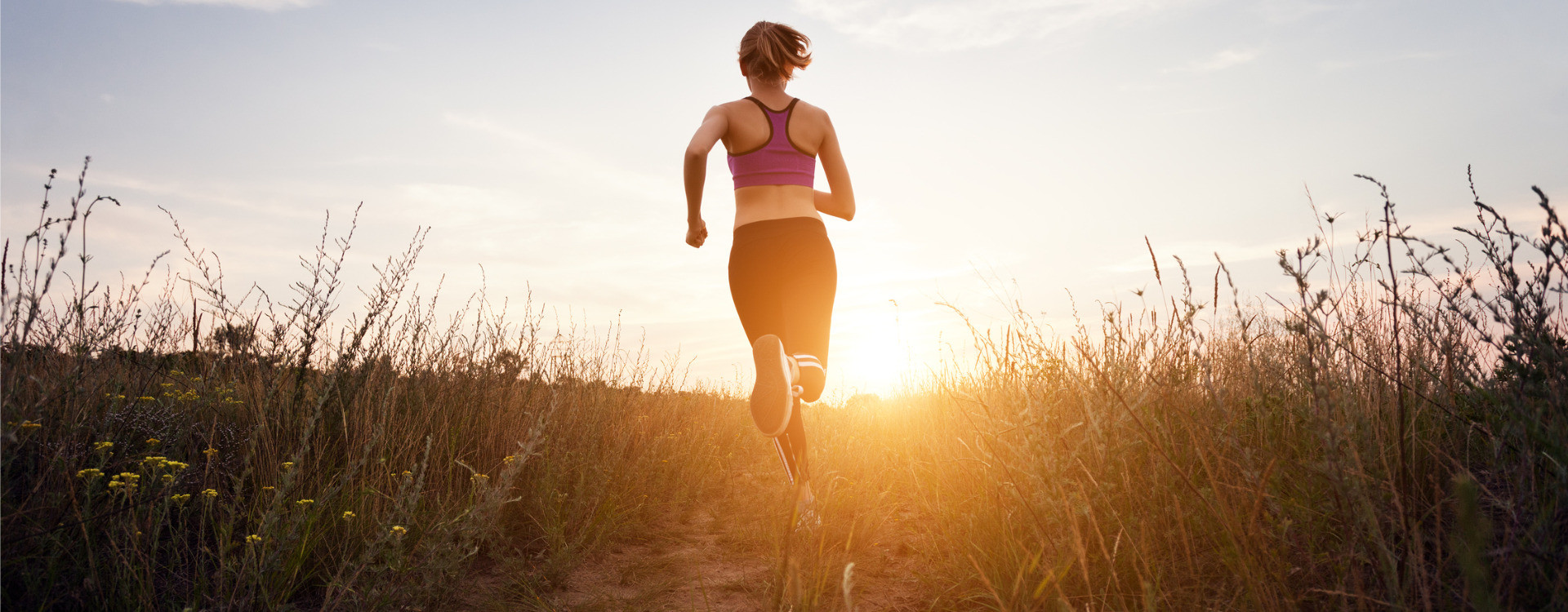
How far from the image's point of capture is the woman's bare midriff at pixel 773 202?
10.6ft

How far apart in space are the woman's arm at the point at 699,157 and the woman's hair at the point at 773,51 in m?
0.33

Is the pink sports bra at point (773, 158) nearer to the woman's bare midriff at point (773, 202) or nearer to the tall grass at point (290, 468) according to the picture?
the woman's bare midriff at point (773, 202)

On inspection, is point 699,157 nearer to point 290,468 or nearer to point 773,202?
point 773,202

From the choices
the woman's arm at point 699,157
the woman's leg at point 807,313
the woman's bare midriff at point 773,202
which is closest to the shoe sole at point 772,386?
the woman's leg at point 807,313

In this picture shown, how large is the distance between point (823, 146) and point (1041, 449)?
190 centimetres

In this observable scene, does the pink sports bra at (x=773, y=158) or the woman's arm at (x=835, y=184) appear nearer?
the pink sports bra at (x=773, y=158)

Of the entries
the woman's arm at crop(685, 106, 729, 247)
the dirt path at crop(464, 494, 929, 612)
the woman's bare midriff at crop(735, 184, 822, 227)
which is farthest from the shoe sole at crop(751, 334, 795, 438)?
the woman's arm at crop(685, 106, 729, 247)

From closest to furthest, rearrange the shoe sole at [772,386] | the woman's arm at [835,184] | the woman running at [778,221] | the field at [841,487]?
the field at [841,487] → the shoe sole at [772,386] → the woman running at [778,221] → the woman's arm at [835,184]

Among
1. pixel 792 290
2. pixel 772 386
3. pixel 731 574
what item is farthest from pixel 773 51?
pixel 731 574

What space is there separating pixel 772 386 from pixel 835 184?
47.3 inches

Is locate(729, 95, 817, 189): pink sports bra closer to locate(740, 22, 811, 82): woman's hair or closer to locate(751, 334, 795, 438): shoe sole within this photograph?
locate(740, 22, 811, 82): woman's hair

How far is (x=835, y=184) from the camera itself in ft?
11.8

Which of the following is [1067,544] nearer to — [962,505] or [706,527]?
[962,505]

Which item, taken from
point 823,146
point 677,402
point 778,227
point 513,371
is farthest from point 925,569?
point 677,402
